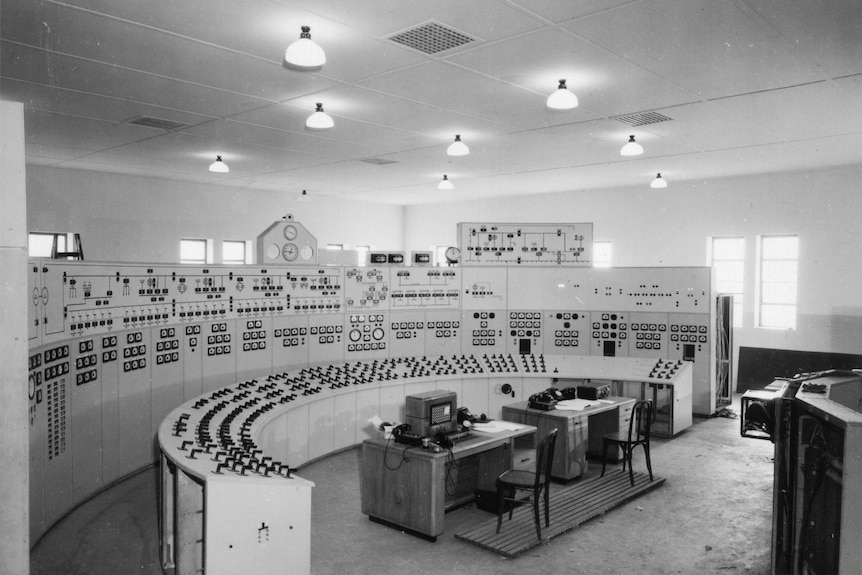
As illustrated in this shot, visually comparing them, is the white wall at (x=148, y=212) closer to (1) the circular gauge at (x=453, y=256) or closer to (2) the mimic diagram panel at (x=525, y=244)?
(1) the circular gauge at (x=453, y=256)

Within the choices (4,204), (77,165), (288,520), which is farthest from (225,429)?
(77,165)

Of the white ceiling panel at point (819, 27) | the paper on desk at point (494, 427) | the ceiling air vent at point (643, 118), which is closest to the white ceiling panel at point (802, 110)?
the ceiling air vent at point (643, 118)

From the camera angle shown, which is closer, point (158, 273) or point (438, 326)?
point (158, 273)

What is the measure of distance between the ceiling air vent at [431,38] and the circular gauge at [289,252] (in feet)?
10.0

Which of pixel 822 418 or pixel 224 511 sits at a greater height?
pixel 822 418

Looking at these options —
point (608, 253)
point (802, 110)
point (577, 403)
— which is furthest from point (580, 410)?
point (608, 253)

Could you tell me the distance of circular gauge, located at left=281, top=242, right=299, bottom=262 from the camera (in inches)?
270

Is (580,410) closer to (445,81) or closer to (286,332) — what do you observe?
(286,332)

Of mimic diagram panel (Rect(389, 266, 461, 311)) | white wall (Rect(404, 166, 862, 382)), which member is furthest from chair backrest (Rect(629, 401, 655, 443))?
white wall (Rect(404, 166, 862, 382))

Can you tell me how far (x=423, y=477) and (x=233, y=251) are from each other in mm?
9102

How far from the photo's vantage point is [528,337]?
27.8 ft

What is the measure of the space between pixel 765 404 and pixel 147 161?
8.69 metres

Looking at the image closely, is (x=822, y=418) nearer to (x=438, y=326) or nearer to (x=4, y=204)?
(x=4, y=204)

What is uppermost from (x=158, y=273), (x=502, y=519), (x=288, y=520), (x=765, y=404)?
(x=158, y=273)
